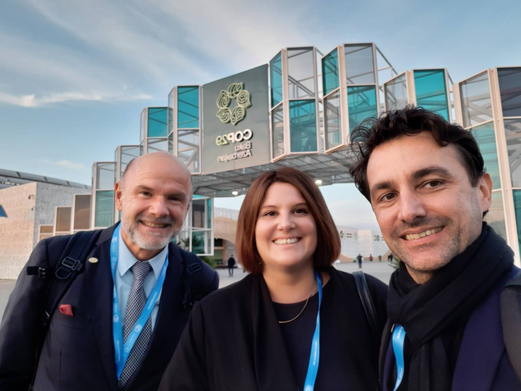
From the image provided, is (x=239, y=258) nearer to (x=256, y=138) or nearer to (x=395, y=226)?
(x=395, y=226)

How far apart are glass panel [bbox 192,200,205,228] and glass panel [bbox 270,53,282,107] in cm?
844

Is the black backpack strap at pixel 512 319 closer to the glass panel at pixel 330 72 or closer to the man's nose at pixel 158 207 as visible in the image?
the man's nose at pixel 158 207

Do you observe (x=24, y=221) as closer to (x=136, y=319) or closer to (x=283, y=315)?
(x=136, y=319)

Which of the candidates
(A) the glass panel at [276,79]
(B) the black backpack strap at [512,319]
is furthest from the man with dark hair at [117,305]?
(A) the glass panel at [276,79]

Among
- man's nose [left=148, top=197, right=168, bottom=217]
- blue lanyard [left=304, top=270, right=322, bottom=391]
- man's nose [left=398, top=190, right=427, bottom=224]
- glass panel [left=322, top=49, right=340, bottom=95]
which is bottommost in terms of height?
blue lanyard [left=304, top=270, right=322, bottom=391]

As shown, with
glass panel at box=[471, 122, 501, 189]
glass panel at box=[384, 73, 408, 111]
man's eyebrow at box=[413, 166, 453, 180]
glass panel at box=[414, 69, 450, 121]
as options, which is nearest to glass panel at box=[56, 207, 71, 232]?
glass panel at box=[384, 73, 408, 111]

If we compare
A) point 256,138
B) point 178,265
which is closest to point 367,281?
point 178,265

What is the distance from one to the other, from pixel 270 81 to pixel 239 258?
12940 mm

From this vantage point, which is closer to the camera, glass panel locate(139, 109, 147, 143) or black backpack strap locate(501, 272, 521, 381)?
black backpack strap locate(501, 272, 521, 381)

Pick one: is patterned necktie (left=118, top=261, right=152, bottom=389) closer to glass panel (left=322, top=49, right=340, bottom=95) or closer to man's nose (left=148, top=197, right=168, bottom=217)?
man's nose (left=148, top=197, right=168, bottom=217)

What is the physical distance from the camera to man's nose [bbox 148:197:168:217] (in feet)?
7.58

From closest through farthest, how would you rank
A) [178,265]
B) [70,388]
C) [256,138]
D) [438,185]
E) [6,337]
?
[438,185], [70,388], [6,337], [178,265], [256,138]

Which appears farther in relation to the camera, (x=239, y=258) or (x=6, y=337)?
(x=239, y=258)

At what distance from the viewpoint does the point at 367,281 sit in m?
2.04
